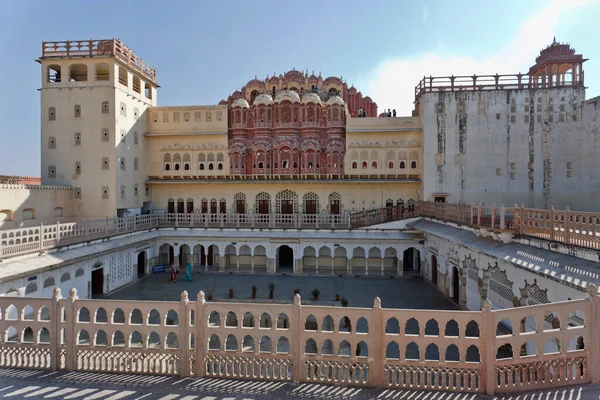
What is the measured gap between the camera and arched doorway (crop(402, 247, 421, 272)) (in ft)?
69.8

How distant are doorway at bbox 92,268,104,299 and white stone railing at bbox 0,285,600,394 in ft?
32.2

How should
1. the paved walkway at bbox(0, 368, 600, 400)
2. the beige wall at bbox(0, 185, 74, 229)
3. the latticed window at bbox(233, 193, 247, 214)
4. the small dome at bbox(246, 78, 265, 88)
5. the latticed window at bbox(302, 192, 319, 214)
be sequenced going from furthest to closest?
the small dome at bbox(246, 78, 265, 88)
the latticed window at bbox(233, 193, 247, 214)
the latticed window at bbox(302, 192, 319, 214)
the beige wall at bbox(0, 185, 74, 229)
the paved walkway at bbox(0, 368, 600, 400)

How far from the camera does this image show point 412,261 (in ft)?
72.8

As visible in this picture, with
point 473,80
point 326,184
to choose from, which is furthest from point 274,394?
point 473,80

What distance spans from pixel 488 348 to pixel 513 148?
66.5ft

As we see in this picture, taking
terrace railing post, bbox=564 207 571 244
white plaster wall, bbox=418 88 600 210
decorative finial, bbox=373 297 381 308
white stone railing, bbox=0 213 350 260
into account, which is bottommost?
decorative finial, bbox=373 297 381 308

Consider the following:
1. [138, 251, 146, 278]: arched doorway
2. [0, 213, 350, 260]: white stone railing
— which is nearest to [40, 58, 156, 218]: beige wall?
[0, 213, 350, 260]: white stone railing

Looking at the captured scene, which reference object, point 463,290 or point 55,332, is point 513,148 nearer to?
point 463,290

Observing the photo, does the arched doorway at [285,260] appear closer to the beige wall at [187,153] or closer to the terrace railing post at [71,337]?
the beige wall at [187,153]

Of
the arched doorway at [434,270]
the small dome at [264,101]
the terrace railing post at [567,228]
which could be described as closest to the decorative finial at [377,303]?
the terrace railing post at [567,228]

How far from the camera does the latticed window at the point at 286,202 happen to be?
23375mm

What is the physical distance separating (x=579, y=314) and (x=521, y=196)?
56.6ft

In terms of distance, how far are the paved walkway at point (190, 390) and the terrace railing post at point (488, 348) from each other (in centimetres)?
20

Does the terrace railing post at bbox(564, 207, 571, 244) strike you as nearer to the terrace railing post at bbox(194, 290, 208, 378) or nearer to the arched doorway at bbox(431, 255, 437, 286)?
the terrace railing post at bbox(194, 290, 208, 378)
